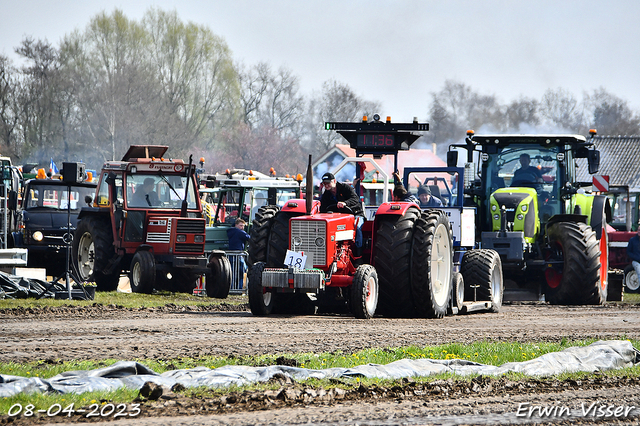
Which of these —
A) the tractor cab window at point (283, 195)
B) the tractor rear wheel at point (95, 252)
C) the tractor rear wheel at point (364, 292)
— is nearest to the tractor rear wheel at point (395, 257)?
the tractor rear wheel at point (364, 292)

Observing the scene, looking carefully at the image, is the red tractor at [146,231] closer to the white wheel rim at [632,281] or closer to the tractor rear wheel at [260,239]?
the tractor rear wheel at [260,239]

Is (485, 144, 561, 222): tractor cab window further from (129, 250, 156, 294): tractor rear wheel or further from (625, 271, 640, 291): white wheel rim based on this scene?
(625, 271, 640, 291): white wheel rim

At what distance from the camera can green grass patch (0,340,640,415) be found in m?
5.66

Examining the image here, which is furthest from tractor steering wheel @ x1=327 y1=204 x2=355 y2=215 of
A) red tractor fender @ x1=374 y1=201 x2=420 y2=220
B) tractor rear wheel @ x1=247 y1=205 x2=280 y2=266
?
tractor rear wheel @ x1=247 y1=205 x2=280 y2=266

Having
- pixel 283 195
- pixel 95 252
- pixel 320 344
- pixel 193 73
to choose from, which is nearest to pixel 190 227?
pixel 95 252

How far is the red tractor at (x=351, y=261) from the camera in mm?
11469

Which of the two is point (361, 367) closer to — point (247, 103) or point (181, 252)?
point (181, 252)

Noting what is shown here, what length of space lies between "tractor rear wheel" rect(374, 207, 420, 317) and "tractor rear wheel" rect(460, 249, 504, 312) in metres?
2.21

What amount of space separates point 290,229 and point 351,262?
1.03 meters

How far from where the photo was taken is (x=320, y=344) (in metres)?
9.08

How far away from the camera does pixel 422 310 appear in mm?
12156

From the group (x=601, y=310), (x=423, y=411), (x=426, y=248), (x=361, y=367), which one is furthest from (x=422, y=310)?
(x=423, y=411)

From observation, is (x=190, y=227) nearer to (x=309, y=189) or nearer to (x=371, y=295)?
(x=309, y=189)

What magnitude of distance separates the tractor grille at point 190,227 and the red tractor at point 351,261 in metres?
3.96
